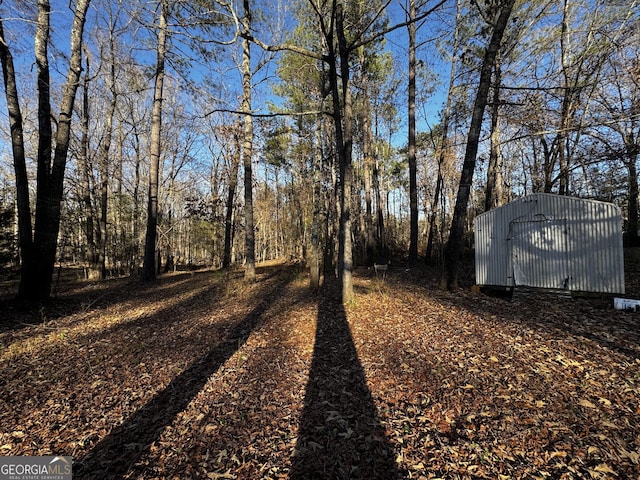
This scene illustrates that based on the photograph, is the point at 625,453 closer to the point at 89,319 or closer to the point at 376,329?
the point at 376,329

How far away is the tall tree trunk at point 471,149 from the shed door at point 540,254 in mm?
2080

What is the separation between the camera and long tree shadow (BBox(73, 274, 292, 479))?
240 cm

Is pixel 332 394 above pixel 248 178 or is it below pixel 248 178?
below

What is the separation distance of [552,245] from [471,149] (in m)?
3.53

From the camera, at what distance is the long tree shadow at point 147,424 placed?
2402 millimetres

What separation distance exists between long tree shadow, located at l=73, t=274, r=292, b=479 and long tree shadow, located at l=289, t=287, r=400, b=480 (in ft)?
4.47

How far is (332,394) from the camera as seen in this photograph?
11.0 ft

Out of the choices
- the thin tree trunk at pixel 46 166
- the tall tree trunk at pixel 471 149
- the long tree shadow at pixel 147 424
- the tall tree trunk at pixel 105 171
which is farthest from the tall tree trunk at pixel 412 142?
the tall tree trunk at pixel 105 171

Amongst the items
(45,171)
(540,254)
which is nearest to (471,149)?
(540,254)

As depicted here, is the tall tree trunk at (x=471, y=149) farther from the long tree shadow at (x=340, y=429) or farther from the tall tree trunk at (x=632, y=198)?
the tall tree trunk at (x=632, y=198)

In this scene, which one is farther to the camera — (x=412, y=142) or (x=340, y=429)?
(x=412, y=142)

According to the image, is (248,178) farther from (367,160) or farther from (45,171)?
(367,160)

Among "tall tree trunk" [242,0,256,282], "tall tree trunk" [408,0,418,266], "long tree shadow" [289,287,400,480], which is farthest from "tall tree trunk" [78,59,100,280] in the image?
"tall tree trunk" [408,0,418,266]

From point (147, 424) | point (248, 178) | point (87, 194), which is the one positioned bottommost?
point (147, 424)
